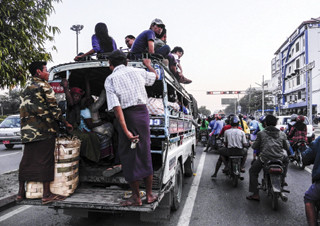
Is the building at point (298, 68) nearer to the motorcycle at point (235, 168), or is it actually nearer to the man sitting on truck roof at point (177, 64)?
the man sitting on truck roof at point (177, 64)

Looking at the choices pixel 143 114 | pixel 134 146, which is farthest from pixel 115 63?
pixel 134 146

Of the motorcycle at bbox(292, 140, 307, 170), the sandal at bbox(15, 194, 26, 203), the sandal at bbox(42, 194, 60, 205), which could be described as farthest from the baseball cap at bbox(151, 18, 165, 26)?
the motorcycle at bbox(292, 140, 307, 170)

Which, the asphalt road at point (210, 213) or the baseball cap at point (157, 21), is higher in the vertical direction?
the baseball cap at point (157, 21)

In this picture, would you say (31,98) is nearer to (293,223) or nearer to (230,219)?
(230,219)

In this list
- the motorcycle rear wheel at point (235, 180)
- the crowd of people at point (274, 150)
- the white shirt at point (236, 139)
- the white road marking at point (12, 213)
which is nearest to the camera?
the crowd of people at point (274, 150)

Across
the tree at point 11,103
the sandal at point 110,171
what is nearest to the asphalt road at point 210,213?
the sandal at point 110,171

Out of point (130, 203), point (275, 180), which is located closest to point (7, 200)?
point (130, 203)

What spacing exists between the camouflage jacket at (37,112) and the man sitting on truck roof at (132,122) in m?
0.81

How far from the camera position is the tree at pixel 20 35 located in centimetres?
449

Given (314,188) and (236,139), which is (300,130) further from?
(314,188)

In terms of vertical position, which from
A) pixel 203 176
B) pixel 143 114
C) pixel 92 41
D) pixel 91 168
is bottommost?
pixel 203 176

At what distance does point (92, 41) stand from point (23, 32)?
1.21 meters

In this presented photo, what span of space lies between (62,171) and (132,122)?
44.0 inches

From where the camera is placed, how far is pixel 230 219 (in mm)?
3959
